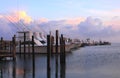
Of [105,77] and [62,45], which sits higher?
[62,45]

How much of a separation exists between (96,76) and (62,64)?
790cm

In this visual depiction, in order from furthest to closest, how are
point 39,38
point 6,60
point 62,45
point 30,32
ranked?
point 39,38 → point 30,32 → point 6,60 → point 62,45

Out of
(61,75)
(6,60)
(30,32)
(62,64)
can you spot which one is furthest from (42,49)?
(61,75)

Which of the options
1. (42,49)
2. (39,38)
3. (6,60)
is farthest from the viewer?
(39,38)

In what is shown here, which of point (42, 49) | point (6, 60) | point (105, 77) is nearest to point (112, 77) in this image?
point (105, 77)

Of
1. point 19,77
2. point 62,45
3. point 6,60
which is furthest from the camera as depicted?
point 6,60

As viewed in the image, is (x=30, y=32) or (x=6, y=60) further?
(x=30, y=32)

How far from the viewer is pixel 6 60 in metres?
59.3

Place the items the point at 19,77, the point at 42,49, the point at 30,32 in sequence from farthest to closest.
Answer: the point at 30,32 → the point at 42,49 → the point at 19,77

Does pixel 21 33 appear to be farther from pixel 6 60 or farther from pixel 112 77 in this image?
pixel 112 77

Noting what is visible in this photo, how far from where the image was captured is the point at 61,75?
132 ft

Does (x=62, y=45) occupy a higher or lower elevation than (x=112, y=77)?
higher

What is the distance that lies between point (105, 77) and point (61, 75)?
17.0 ft

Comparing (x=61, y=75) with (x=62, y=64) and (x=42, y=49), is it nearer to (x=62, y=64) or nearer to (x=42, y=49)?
(x=62, y=64)
